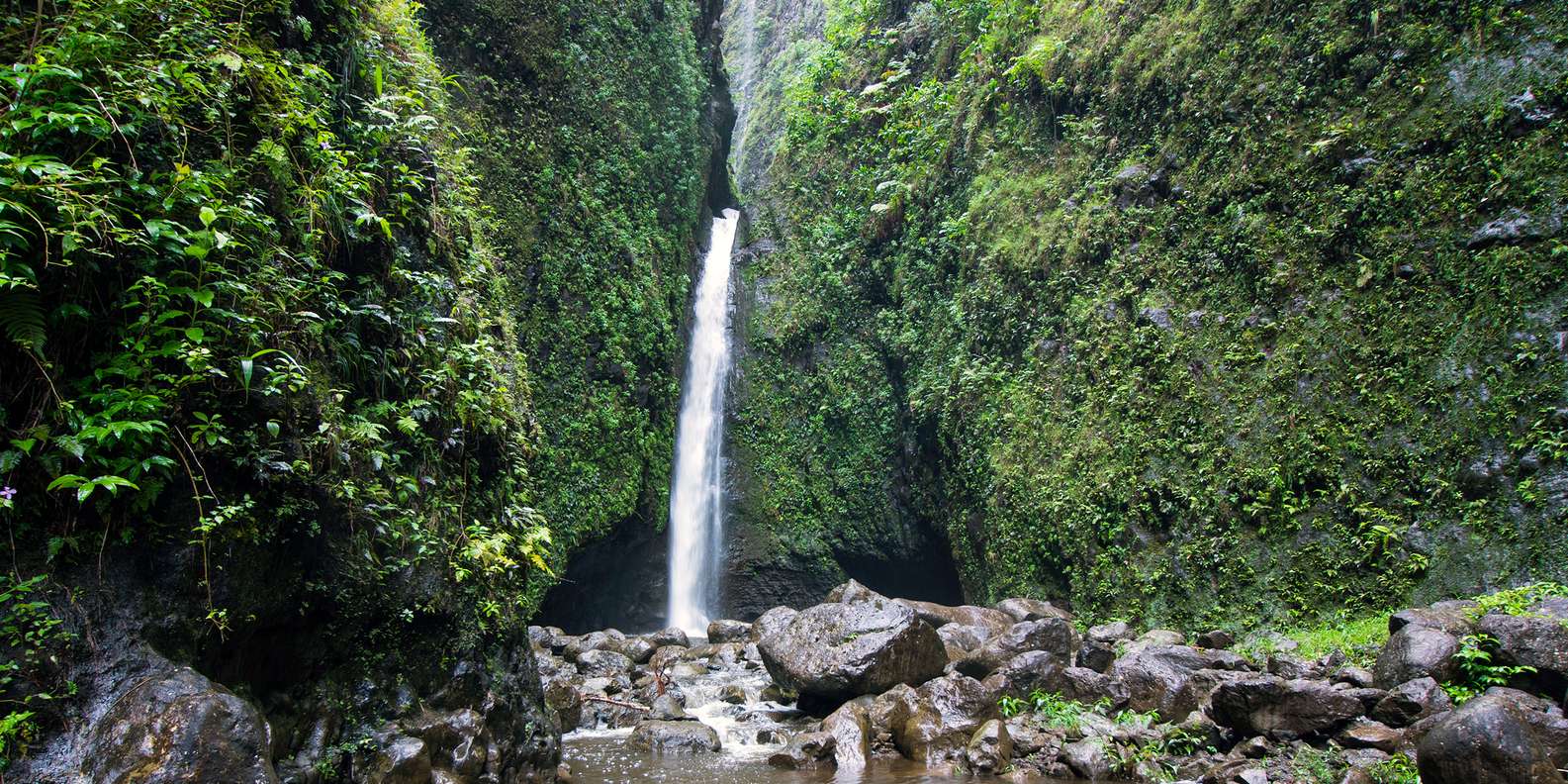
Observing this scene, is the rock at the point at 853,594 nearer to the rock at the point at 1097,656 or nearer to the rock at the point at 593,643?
the rock at the point at 593,643

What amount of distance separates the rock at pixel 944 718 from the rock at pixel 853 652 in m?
0.64

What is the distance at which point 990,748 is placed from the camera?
623cm

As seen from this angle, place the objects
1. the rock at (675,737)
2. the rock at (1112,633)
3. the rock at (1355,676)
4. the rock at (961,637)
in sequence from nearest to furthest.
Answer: the rock at (1355,676), the rock at (675,737), the rock at (1112,633), the rock at (961,637)

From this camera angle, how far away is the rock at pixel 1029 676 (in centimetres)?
721

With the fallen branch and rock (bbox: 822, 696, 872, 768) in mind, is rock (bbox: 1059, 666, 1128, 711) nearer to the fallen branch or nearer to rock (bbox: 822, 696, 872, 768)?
rock (bbox: 822, 696, 872, 768)

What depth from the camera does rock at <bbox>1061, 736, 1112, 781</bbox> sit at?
19.2ft

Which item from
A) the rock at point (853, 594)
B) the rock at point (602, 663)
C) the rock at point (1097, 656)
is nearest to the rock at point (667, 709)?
the rock at point (602, 663)

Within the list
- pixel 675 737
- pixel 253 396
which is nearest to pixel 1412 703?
pixel 675 737

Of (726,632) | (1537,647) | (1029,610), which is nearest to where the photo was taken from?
(1537,647)

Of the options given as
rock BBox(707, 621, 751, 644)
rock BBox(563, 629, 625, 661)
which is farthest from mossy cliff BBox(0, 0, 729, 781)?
rock BBox(707, 621, 751, 644)

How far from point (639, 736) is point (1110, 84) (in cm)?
1120

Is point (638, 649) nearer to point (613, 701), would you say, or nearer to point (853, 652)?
point (613, 701)

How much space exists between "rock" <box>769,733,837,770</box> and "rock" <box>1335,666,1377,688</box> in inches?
158

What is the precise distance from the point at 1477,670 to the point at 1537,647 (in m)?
0.36
